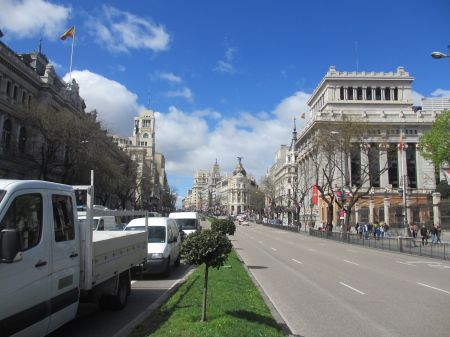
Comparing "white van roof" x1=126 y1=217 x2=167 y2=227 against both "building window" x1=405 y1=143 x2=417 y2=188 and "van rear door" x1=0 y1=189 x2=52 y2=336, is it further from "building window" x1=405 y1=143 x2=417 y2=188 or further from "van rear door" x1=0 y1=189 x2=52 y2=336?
"building window" x1=405 y1=143 x2=417 y2=188

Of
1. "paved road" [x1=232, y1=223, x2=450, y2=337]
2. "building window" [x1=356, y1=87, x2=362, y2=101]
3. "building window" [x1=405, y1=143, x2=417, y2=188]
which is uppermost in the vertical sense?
"building window" [x1=356, y1=87, x2=362, y2=101]

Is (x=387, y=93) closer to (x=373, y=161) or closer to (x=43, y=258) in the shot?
(x=373, y=161)

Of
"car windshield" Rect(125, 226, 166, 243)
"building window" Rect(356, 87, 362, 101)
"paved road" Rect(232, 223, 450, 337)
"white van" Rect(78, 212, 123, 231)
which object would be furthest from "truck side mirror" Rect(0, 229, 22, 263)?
"building window" Rect(356, 87, 362, 101)

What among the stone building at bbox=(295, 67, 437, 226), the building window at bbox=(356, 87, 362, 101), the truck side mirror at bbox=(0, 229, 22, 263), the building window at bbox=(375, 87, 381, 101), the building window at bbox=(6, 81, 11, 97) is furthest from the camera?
the building window at bbox=(375, 87, 381, 101)

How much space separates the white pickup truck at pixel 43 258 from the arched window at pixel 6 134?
45023mm

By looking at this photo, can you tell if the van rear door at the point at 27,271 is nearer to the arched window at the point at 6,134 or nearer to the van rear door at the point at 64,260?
the van rear door at the point at 64,260

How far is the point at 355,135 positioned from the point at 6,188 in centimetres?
4612

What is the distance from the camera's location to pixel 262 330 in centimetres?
736

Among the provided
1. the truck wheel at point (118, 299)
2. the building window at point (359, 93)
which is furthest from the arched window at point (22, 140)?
the building window at point (359, 93)

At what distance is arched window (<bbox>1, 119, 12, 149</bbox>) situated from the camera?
4823 centimetres

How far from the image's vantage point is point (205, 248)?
812 cm

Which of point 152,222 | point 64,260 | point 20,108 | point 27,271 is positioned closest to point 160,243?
point 152,222

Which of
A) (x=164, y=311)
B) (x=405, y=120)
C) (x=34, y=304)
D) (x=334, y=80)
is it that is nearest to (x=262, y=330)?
(x=164, y=311)

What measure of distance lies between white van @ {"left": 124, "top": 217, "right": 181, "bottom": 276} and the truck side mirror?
383 inches
